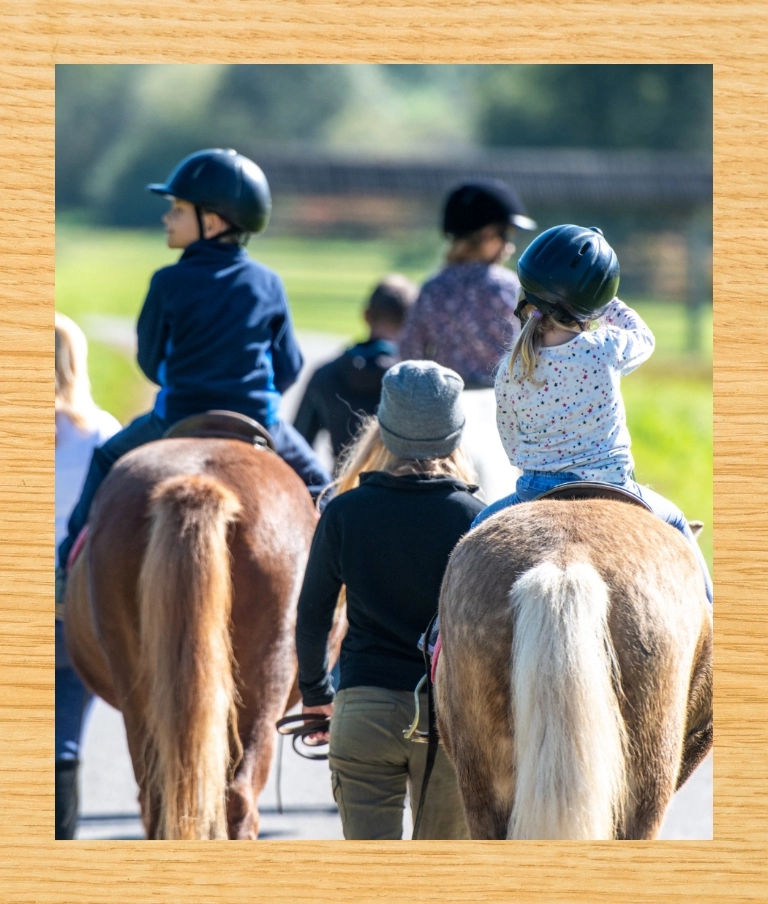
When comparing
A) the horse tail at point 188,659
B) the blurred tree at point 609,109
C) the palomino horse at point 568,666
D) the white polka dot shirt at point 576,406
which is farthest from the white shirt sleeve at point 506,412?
the blurred tree at point 609,109

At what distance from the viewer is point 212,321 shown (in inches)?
155

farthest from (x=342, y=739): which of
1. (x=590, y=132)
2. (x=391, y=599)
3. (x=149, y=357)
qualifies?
(x=590, y=132)

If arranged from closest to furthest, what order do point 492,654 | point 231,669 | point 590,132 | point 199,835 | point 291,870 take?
point 492,654
point 291,870
point 199,835
point 231,669
point 590,132

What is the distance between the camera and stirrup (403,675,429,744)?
284 cm

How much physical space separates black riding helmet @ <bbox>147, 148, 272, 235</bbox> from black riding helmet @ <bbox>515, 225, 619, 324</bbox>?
1.49m

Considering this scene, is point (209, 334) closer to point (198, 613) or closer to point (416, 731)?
point (198, 613)

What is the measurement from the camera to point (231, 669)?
348 cm

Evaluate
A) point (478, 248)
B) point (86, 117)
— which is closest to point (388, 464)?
point (478, 248)

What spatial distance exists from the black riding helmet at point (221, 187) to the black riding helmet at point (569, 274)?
1.49 m

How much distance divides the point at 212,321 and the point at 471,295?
58.0 inches

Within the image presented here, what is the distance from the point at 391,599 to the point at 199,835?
0.90 m

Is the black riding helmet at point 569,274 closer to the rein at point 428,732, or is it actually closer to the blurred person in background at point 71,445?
the rein at point 428,732

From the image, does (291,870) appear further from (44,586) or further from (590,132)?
(590,132)

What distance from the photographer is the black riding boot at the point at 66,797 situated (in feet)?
13.0
